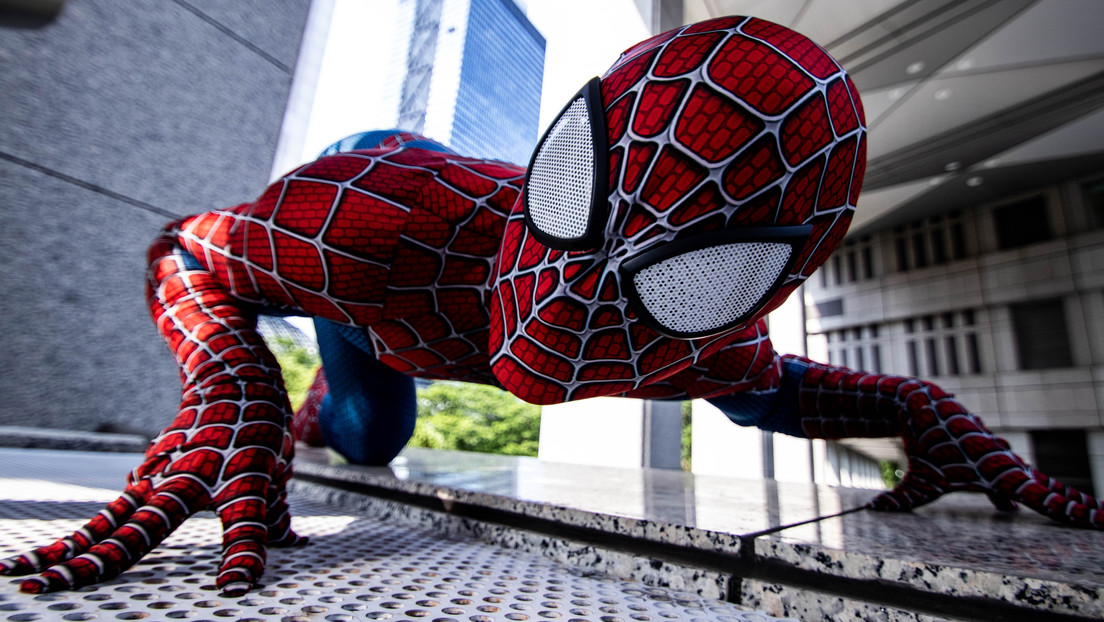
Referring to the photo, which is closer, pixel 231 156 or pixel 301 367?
pixel 231 156

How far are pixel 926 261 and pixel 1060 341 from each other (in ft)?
5.94

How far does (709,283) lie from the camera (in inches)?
16.9

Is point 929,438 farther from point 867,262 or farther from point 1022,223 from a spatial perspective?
point 867,262

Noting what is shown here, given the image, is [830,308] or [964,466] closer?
[964,466]

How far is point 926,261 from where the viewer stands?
768 centimetres

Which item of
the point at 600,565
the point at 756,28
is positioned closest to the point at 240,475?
the point at 600,565

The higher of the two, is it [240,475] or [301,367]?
[301,367]

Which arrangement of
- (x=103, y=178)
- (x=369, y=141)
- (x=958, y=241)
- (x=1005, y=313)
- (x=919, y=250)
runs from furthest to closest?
(x=919, y=250) → (x=958, y=241) → (x=1005, y=313) → (x=103, y=178) → (x=369, y=141)

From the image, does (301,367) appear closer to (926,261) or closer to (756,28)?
(926,261)

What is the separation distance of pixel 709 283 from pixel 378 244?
1.34ft

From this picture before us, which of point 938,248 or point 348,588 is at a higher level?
point 938,248

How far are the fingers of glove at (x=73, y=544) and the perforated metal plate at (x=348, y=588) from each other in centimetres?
2

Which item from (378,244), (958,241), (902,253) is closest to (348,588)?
(378,244)

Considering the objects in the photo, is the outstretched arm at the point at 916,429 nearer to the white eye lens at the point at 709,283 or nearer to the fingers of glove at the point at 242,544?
the white eye lens at the point at 709,283
